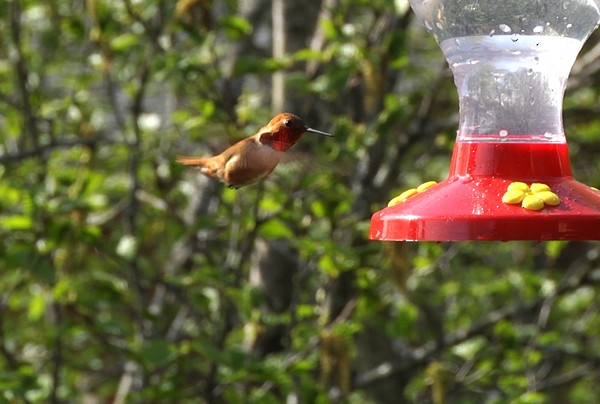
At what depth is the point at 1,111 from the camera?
4.58 metres

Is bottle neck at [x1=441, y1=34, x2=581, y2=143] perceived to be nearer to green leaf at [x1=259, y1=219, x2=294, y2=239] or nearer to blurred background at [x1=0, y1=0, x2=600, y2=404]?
blurred background at [x1=0, y1=0, x2=600, y2=404]

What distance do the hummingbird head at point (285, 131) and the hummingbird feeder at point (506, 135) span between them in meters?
0.43

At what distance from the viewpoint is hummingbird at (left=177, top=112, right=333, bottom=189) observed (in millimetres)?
3127

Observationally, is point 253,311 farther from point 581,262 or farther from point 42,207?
point 581,262

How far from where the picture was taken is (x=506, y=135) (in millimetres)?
2873

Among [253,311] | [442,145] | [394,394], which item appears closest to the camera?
[253,311]

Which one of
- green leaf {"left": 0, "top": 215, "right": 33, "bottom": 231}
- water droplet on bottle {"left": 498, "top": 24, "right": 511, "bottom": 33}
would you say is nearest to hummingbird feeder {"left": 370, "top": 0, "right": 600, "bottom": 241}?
water droplet on bottle {"left": 498, "top": 24, "right": 511, "bottom": 33}

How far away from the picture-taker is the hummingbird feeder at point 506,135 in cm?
241

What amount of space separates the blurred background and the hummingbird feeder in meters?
0.58

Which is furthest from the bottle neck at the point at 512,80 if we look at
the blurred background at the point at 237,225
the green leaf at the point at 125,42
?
the green leaf at the point at 125,42

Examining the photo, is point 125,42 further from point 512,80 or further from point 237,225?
point 512,80

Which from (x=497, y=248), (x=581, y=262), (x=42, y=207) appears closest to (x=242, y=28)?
(x=42, y=207)

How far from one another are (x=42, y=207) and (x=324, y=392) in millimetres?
1264

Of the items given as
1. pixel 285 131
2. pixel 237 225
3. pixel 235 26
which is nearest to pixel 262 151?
pixel 285 131
